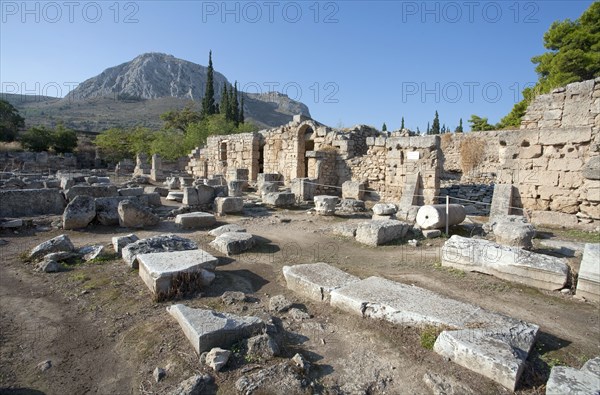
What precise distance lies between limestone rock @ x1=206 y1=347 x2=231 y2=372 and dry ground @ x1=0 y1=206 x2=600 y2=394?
58mm

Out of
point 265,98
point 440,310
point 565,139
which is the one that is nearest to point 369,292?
point 440,310

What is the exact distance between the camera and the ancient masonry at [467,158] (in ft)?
27.6

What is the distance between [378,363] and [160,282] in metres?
2.93

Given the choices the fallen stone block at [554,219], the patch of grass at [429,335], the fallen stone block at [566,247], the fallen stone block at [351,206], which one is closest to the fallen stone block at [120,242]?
the patch of grass at [429,335]

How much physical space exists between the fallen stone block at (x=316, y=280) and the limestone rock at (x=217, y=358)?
1666 mm

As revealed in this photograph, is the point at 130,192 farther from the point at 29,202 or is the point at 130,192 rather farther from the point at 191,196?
the point at 29,202

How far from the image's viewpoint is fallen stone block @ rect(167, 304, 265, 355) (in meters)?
3.04

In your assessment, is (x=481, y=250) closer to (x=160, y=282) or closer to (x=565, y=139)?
(x=160, y=282)

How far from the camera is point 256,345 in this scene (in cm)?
305

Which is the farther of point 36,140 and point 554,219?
point 36,140

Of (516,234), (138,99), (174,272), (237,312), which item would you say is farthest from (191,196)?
(138,99)

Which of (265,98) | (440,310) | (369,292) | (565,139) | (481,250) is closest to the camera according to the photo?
(440,310)

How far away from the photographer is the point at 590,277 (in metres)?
4.38

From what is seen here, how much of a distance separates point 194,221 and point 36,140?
1296 inches
